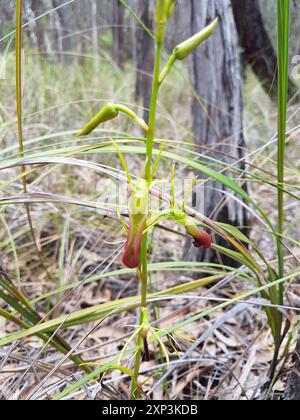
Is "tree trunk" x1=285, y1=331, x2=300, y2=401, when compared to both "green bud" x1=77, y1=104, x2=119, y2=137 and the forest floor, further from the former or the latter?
"green bud" x1=77, y1=104, x2=119, y2=137

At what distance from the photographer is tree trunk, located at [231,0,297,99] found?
1.80 m

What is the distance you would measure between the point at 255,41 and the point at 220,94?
0.82 meters

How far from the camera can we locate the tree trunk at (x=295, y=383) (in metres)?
0.83

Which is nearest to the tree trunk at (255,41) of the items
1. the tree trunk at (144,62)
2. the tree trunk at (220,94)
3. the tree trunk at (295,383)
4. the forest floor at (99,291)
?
the forest floor at (99,291)

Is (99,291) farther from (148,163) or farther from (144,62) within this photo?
(144,62)

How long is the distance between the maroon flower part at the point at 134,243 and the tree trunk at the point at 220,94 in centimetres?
84

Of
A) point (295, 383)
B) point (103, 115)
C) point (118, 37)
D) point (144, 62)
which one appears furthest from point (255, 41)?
point (118, 37)

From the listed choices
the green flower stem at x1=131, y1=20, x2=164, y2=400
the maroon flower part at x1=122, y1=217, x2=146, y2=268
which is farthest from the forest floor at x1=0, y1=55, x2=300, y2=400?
the maroon flower part at x1=122, y1=217, x2=146, y2=268

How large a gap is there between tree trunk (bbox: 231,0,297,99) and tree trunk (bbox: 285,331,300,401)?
1.24 meters

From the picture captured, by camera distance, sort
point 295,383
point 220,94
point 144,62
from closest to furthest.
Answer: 1. point 295,383
2. point 220,94
3. point 144,62

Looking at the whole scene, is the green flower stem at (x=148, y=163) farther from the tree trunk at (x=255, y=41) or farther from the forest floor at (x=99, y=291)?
the tree trunk at (x=255, y=41)

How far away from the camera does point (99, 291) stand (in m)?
1.46
